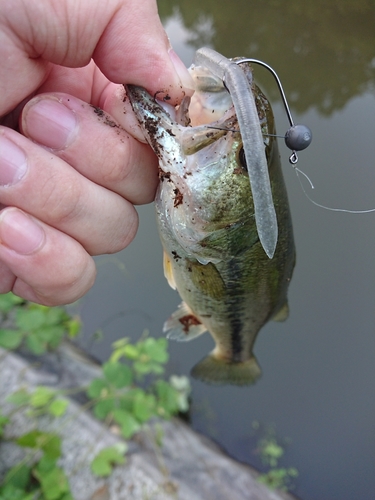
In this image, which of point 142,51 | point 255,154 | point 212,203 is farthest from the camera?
point 212,203

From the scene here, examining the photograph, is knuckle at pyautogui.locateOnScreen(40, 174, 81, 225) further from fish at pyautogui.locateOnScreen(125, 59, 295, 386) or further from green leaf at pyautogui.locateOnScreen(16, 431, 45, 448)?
green leaf at pyautogui.locateOnScreen(16, 431, 45, 448)

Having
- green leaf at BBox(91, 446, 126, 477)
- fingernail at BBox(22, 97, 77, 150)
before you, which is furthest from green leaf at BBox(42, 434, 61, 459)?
fingernail at BBox(22, 97, 77, 150)

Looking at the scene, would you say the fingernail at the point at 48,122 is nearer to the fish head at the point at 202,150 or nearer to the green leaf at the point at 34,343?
the fish head at the point at 202,150

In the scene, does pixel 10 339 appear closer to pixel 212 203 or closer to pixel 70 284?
pixel 70 284

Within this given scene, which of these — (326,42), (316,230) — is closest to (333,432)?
(316,230)

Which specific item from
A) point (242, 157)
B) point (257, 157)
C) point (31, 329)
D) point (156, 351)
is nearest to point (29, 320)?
point (31, 329)

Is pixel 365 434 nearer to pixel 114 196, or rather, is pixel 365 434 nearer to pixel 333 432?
pixel 333 432
